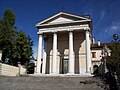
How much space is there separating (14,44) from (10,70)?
309 inches

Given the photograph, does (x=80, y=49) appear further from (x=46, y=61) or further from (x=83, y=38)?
(x=46, y=61)

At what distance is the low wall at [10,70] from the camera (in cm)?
2096

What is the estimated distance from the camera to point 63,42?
32.2m

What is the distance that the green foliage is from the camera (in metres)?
29.8

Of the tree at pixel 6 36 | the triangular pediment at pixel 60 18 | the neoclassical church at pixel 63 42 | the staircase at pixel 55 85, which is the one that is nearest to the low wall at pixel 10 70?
the neoclassical church at pixel 63 42

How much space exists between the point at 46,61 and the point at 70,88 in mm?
17502

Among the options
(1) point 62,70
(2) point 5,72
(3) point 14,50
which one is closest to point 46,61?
(1) point 62,70

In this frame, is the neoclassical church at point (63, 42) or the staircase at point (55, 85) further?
the neoclassical church at point (63, 42)

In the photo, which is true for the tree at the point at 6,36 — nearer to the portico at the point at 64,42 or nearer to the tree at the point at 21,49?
the tree at the point at 21,49

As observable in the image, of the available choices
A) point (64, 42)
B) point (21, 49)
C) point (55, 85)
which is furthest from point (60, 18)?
point (55, 85)

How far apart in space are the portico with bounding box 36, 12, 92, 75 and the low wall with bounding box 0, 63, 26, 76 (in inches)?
104

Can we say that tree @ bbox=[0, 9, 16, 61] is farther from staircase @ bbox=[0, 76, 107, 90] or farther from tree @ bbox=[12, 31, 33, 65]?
staircase @ bbox=[0, 76, 107, 90]

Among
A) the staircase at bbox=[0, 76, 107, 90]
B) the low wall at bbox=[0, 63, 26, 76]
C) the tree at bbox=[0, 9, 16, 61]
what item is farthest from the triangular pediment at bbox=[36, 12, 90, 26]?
the staircase at bbox=[0, 76, 107, 90]

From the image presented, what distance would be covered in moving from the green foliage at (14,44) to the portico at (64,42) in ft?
9.77
